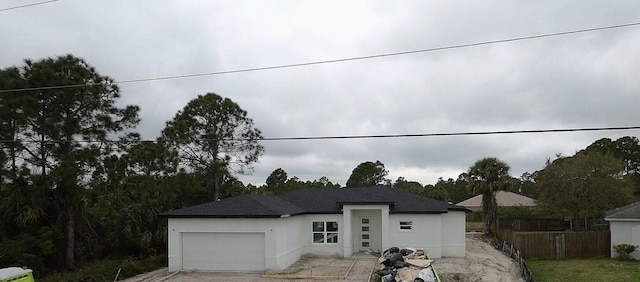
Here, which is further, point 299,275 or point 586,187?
point 586,187

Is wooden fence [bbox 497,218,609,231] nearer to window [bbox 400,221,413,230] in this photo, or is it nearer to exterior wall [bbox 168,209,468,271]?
exterior wall [bbox 168,209,468,271]

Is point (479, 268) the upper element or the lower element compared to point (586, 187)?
lower

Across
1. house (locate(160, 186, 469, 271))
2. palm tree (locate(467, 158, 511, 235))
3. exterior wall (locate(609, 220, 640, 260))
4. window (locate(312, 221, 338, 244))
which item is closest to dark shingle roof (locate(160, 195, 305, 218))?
house (locate(160, 186, 469, 271))

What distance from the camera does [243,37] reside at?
1736cm

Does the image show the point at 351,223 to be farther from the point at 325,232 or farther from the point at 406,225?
the point at 406,225

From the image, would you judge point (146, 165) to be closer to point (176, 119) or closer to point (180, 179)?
point (180, 179)

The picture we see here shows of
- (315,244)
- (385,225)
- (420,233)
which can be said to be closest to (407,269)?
(385,225)

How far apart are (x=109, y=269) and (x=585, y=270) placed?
72.2 feet

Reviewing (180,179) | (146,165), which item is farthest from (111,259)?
(180,179)

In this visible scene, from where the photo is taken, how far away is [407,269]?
17.9 m

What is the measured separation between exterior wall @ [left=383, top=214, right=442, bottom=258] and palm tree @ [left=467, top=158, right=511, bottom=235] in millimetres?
14591

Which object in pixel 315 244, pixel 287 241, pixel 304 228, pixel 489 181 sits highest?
pixel 489 181

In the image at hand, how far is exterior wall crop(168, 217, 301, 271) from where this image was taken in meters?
21.5

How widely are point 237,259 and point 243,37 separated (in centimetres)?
967
